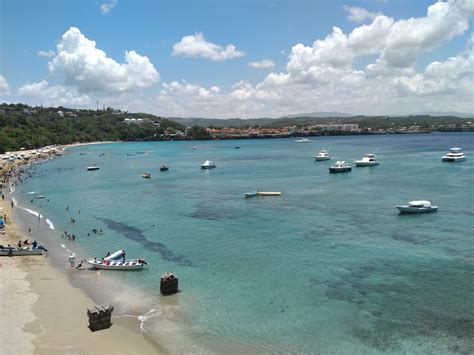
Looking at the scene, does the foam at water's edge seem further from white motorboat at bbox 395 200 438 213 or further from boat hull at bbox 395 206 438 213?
white motorboat at bbox 395 200 438 213

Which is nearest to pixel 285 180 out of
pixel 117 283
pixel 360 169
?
pixel 360 169

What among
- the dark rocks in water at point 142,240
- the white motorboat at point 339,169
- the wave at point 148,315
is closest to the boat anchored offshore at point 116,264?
the dark rocks in water at point 142,240

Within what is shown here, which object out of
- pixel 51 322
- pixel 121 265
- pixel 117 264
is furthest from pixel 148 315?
pixel 117 264

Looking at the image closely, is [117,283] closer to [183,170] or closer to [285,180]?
[285,180]

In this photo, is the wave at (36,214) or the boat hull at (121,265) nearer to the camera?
the boat hull at (121,265)

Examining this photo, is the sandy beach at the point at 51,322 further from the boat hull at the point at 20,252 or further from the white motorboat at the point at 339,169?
the white motorboat at the point at 339,169
